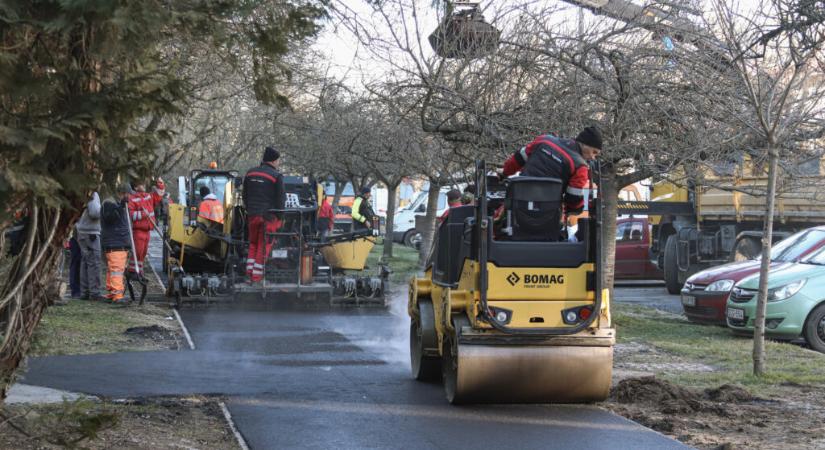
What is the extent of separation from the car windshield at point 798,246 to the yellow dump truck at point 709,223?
3698 mm

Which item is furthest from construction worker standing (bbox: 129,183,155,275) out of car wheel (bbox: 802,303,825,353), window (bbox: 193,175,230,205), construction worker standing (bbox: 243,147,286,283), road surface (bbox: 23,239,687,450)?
car wheel (bbox: 802,303,825,353)

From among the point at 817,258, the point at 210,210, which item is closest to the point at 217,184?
the point at 210,210

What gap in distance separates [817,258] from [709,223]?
9153 mm

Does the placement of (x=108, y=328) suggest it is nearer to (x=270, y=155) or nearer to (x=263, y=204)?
(x=263, y=204)

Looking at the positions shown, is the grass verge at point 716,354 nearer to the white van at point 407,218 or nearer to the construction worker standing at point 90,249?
the construction worker standing at point 90,249

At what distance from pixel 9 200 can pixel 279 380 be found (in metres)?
5.49

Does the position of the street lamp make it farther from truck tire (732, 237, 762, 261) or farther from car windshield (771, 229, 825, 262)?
truck tire (732, 237, 762, 261)

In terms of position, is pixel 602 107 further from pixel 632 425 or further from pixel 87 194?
pixel 87 194

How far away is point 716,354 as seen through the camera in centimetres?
1180

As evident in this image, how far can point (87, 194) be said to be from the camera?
18.2 feet

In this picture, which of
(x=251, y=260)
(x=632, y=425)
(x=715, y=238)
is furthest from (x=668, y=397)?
(x=715, y=238)

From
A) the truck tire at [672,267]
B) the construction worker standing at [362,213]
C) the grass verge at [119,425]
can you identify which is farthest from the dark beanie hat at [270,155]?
the truck tire at [672,267]

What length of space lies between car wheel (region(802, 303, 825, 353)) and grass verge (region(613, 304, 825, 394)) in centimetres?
53

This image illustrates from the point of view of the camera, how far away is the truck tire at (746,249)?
21.0m
